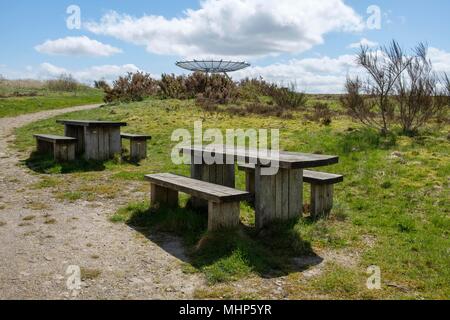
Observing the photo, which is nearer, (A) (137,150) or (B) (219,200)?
(B) (219,200)

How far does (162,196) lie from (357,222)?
2.62m

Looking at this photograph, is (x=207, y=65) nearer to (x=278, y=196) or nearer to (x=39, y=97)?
(x=39, y=97)

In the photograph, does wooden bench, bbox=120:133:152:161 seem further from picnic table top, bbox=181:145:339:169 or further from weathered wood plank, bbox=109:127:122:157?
picnic table top, bbox=181:145:339:169

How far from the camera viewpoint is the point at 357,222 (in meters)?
5.86

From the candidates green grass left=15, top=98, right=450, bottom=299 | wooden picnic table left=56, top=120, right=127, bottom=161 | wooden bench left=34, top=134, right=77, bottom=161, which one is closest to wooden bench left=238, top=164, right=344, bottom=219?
green grass left=15, top=98, right=450, bottom=299

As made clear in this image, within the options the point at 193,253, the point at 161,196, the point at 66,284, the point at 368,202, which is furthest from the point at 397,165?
the point at 66,284

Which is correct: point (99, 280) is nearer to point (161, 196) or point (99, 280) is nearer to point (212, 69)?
point (161, 196)

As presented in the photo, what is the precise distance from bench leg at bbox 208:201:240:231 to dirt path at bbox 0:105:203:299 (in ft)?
1.53

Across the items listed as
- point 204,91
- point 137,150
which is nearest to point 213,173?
point 137,150

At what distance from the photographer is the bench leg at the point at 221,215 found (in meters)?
5.01

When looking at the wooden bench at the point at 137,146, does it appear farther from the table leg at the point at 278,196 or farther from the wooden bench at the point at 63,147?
the table leg at the point at 278,196

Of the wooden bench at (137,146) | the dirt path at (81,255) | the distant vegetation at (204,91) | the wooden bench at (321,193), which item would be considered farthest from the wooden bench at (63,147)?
the distant vegetation at (204,91)
